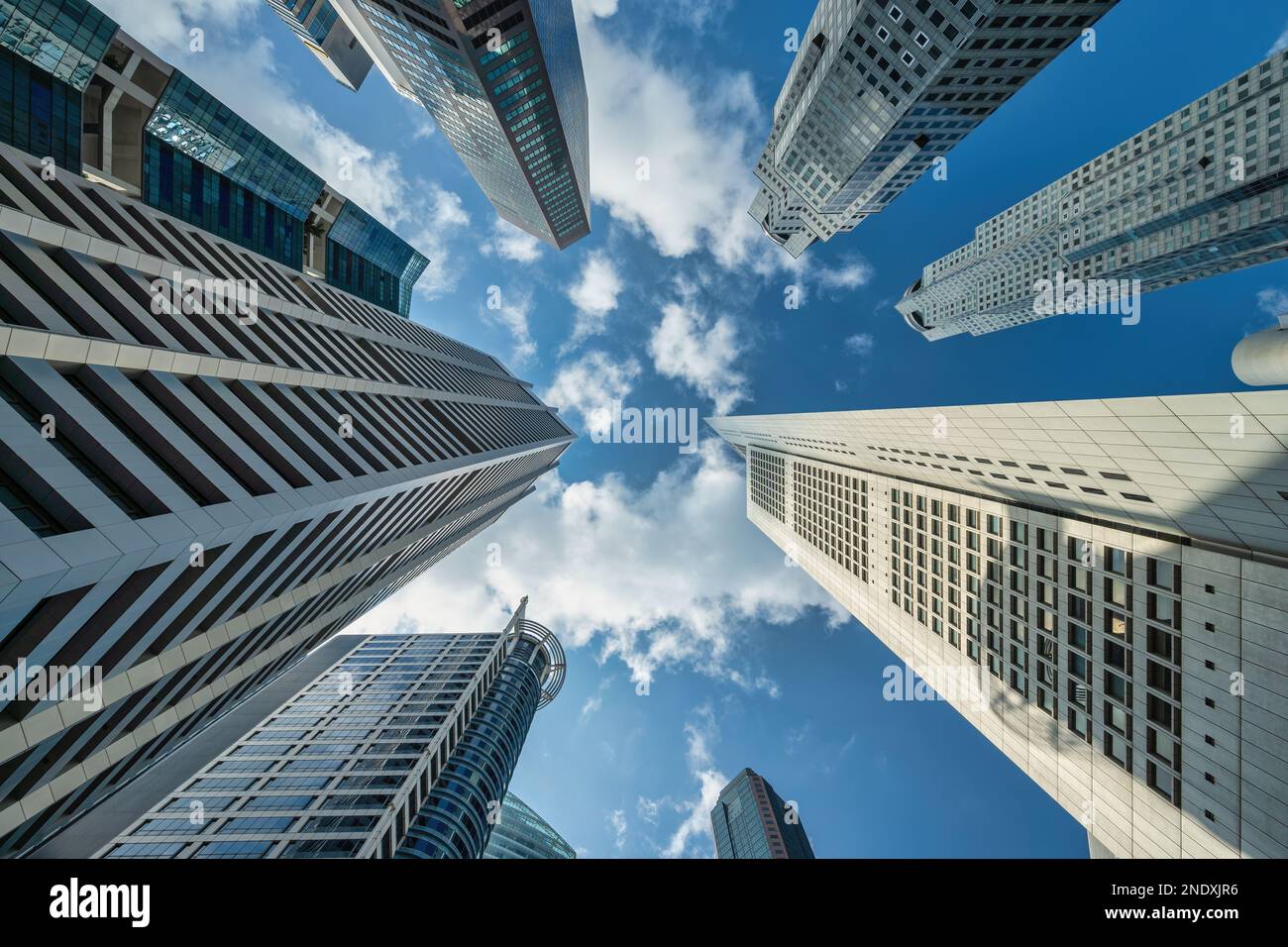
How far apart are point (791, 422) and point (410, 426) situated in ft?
138

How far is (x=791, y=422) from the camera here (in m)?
58.6

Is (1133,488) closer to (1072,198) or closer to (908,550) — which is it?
(908,550)

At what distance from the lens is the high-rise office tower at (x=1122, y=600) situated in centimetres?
1588

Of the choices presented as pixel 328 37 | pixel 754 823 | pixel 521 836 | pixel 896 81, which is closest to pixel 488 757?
pixel 521 836

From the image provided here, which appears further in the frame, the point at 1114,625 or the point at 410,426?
the point at 410,426

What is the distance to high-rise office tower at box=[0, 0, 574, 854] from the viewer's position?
44.4ft

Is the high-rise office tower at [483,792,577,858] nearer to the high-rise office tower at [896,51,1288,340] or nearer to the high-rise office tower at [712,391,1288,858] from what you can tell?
the high-rise office tower at [712,391,1288,858]

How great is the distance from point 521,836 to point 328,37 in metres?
205

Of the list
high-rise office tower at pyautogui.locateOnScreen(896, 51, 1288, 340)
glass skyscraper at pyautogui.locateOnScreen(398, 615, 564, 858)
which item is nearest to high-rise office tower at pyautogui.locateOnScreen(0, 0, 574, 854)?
glass skyscraper at pyautogui.locateOnScreen(398, 615, 564, 858)

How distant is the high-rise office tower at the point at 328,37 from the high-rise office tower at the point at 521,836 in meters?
186

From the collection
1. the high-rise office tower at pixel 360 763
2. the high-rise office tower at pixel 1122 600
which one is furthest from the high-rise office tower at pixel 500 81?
the high-rise office tower at pixel 360 763

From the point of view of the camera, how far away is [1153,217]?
89.6m
